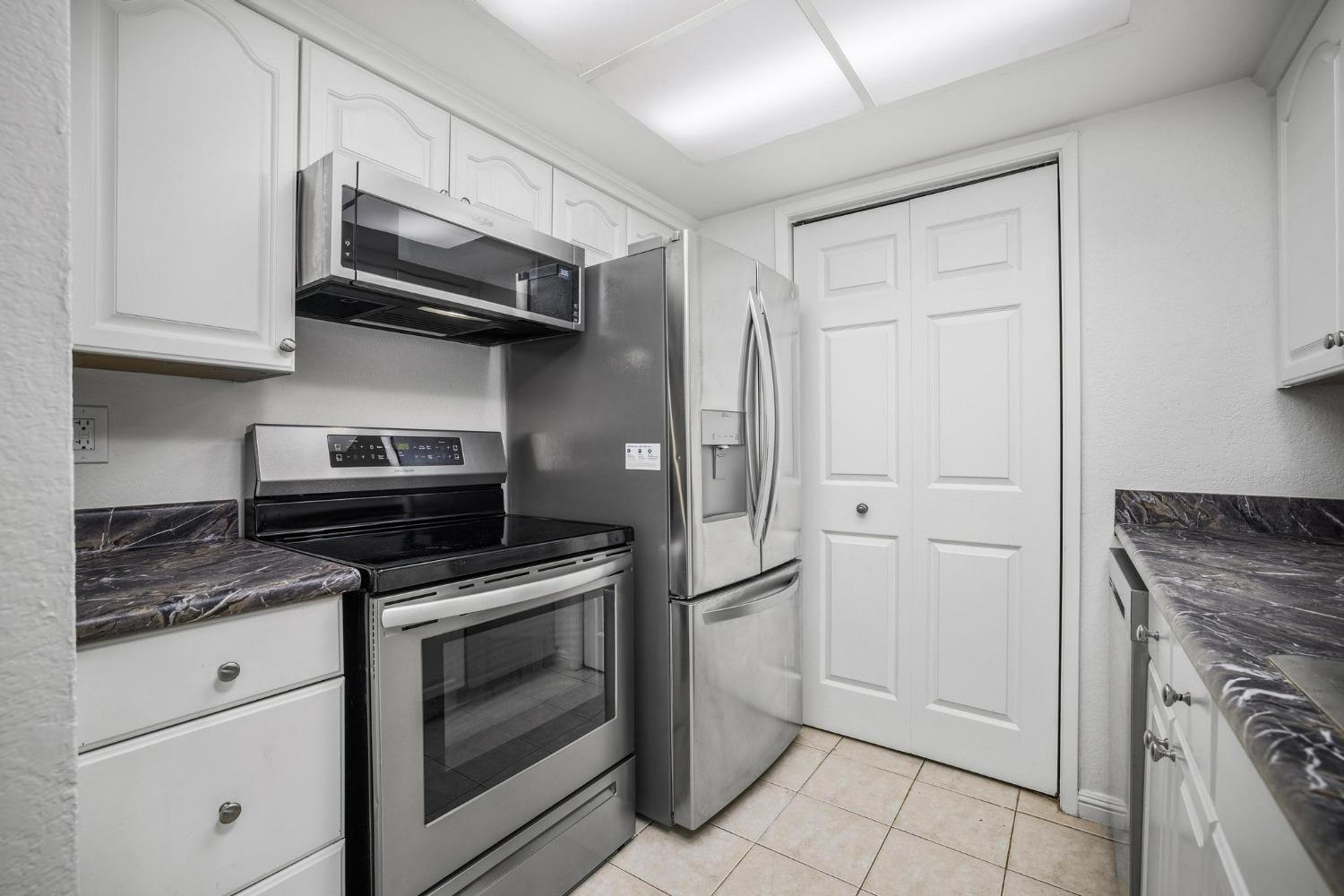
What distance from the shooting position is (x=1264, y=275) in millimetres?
1760

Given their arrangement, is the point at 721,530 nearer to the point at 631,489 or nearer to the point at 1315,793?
the point at 631,489

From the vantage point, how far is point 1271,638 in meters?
0.79

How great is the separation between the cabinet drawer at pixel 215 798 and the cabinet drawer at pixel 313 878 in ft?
0.06

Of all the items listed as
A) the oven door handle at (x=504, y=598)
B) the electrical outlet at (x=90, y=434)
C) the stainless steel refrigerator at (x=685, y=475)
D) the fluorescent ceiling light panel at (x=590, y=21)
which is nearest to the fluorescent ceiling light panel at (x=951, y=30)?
the fluorescent ceiling light panel at (x=590, y=21)

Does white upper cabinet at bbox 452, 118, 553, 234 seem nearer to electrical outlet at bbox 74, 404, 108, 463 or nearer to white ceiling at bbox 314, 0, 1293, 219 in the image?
white ceiling at bbox 314, 0, 1293, 219

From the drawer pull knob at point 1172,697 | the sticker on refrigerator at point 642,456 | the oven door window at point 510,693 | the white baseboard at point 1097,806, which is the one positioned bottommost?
the white baseboard at point 1097,806

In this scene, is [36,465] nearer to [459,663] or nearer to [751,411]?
[459,663]

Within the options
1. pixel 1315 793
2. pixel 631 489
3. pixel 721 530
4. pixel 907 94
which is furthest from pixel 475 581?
pixel 907 94

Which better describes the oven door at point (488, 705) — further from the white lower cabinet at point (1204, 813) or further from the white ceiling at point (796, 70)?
the white ceiling at point (796, 70)

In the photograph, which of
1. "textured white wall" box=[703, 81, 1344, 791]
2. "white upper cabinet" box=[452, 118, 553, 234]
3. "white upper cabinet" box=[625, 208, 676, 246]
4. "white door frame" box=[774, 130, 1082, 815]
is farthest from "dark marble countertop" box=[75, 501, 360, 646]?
"textured white wall" box=[703, 81, 1344, 791]

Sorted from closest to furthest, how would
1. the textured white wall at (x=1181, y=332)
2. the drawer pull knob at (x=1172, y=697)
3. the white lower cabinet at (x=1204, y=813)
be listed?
the white lower cabinet at (x=1204, y=813) → the drawer pull knob at (x=1172, y=697) → the textured white wall at (x=1181, y=332)

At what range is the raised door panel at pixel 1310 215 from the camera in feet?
4.36

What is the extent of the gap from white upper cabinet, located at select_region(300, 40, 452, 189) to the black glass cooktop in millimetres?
970

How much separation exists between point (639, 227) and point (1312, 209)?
2045 millimetres
